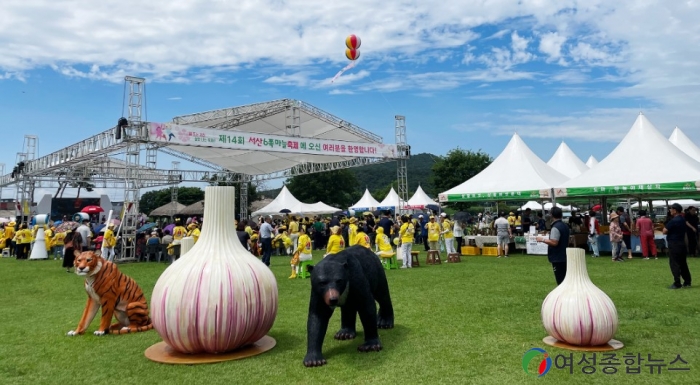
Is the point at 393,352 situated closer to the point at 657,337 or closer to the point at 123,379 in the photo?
the point at 123,379

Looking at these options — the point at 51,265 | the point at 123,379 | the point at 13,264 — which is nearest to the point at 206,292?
the point at 123,379

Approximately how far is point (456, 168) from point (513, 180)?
29.3m

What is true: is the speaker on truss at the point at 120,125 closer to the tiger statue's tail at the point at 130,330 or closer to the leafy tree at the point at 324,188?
the tiger statue's tail at the point at 130,330

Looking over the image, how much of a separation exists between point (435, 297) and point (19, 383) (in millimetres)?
6170

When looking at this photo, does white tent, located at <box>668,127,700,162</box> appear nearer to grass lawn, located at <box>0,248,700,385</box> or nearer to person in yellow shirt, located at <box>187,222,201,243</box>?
grass lawn, located at <box>0,248,700,385</box>

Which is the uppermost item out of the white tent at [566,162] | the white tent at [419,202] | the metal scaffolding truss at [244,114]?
the metal scaffolding truss at [244,114]

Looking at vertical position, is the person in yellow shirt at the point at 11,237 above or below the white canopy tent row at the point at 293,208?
below

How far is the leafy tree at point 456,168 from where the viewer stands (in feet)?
153

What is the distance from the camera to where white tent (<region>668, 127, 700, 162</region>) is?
23186 mm

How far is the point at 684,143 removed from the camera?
24438 millimetres

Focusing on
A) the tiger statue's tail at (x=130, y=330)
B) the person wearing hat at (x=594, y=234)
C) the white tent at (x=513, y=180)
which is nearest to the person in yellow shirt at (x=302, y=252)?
the tiger statue's tail at (x=130, y=330)

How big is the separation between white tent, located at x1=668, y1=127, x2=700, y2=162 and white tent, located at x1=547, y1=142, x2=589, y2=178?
14.8 ft

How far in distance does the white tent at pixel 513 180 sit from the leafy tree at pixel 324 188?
128 ft

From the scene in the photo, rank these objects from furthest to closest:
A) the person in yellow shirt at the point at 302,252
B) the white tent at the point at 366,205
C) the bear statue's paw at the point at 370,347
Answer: the white tent at the point at 366,205, the person in yellow shirt at the point at 302,252, the bear statue's paw at the point at 370,347
